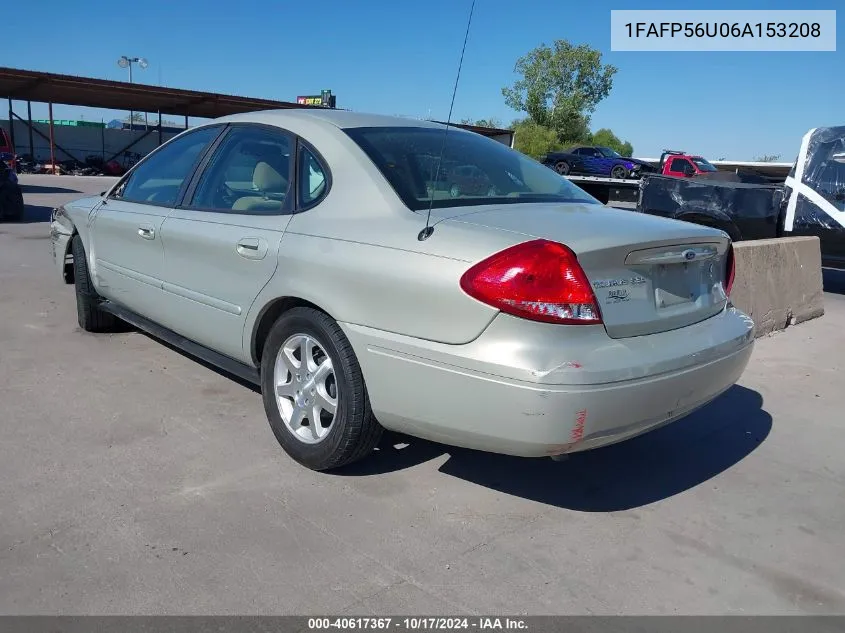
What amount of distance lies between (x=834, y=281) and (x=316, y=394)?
33.4ft

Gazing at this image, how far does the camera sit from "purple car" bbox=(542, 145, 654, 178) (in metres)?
27.4

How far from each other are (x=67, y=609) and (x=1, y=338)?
365cm

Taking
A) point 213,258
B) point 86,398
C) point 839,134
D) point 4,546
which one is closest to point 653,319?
point 213,258

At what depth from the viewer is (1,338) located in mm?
5270

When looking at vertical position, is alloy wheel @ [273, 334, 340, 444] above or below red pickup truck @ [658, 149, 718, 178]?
below

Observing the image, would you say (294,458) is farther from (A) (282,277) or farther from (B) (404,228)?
(B) (404,228)

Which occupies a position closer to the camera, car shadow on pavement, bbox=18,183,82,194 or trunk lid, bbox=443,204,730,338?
trunk lid, bbox=443,204,730,338

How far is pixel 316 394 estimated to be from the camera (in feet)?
10.6

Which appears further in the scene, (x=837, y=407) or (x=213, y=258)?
(x=837, y=407)

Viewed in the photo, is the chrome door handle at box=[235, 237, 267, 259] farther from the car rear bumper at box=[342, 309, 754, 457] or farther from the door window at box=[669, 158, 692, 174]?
the door window at box=[669, 158, 692, 174]

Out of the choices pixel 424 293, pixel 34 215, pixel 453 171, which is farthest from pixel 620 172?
pixel 424 293

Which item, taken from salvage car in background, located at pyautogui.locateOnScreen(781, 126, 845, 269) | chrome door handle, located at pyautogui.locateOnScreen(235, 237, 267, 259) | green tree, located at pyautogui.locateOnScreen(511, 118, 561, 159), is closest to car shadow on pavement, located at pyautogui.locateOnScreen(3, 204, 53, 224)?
chrome door handle, located at pyautogui.locateOnScreen(235, 237, 267, 259)
